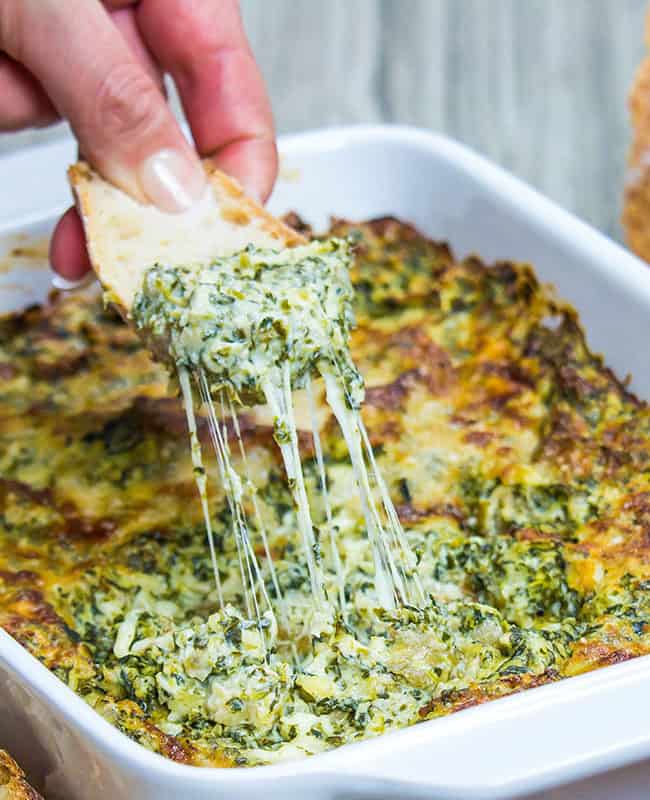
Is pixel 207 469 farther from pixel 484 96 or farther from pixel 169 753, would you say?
pixel 484 96

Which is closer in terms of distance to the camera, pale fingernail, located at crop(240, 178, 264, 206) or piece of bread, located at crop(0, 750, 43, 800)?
piece of bread, located at crop(0, 750, 43, 800)

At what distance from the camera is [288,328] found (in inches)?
83.6

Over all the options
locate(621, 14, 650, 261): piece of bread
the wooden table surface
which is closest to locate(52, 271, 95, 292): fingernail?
locate(621, 14, 650, 261): piece of bread

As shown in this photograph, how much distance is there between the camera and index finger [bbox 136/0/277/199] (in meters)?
2.79

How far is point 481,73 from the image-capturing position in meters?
4.88

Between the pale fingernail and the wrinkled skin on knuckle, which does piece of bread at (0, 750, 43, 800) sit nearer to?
the wrinkled skin on knuckle

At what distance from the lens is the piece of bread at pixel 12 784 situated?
1.68 metres

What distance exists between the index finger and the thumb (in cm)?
30

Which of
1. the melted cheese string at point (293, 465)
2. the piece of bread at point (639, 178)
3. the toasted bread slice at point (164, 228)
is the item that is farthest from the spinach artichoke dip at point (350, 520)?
the piece of bread at point (639, 178)

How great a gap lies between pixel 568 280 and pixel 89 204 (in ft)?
3.29

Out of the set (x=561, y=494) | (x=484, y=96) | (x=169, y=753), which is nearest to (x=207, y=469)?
(x=561, y=494)

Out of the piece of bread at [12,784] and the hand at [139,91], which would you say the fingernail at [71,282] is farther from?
the piece of bread at [12,784]

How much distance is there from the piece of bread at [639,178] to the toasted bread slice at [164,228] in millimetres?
1454

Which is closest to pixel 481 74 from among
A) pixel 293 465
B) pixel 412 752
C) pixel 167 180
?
pixel 167 180
